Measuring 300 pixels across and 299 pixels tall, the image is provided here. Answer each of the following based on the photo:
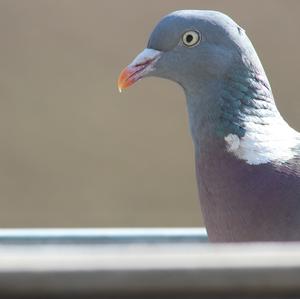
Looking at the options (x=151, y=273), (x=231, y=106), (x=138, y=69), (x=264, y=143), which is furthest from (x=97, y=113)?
(x=151, y=273)

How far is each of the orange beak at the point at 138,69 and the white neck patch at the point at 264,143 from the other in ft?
1.43

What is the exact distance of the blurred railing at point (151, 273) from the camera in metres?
0.62

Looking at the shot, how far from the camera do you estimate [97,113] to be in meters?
6.69

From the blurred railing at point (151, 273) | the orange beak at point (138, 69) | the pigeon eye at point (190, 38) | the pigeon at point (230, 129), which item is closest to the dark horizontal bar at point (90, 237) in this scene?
the pigeon at point (230, 129)

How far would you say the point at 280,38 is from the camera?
6590 mm

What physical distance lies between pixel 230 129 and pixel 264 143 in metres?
0.13

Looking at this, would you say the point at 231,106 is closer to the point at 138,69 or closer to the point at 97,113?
the point at 138,69

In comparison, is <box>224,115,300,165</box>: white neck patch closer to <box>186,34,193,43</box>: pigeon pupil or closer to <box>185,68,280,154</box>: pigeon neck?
<box>185,68,280,154</box>: pigeon neck

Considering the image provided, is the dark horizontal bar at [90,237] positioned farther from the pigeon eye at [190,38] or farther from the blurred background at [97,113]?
the blurred background at [97,113]

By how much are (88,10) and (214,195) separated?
416cm

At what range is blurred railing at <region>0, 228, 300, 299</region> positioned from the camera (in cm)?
62

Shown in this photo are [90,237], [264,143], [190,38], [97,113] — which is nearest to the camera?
[90,237]

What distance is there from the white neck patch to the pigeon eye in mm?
371

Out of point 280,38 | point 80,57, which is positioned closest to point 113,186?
point 80,57
